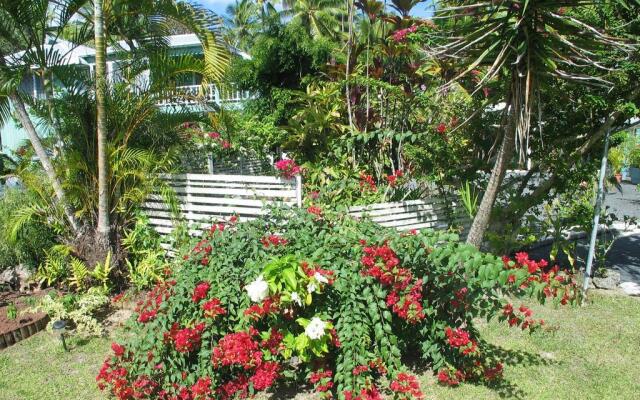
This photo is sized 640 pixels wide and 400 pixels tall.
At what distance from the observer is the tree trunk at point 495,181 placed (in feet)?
15.5

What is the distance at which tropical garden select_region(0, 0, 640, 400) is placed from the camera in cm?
337

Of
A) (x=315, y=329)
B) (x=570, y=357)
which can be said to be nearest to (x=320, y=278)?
(x=315, y=329)

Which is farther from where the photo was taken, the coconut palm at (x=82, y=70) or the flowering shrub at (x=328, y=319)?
the coconut palm at (x=82, y=70)

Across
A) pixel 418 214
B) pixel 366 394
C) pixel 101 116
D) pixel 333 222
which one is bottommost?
pixel 366 394

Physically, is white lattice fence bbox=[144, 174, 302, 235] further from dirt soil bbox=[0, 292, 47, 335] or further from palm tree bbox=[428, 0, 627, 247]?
palm tree bbox=[428, 0, 627, 247]

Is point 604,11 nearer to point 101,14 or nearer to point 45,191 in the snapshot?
point 101,14

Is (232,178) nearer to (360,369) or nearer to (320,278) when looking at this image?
(320,278)

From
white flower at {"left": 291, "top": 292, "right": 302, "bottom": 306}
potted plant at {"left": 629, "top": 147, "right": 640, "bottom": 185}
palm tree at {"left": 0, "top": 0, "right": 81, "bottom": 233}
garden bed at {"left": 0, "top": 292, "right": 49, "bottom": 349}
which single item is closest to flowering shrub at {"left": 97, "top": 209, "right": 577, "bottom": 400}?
white flower at {"left": 291, "top": 292, "right": 302, "bottom": 306}

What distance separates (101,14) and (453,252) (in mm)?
4576

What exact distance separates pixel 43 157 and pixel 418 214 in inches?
177

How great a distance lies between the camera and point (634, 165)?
1437 centimetres

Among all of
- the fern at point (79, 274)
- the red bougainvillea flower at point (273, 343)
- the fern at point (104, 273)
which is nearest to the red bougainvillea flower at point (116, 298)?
the fern at point (104, 273)

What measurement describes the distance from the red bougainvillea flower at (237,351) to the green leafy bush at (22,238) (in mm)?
4104

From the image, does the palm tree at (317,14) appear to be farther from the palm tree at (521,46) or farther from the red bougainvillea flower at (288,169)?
the palm tree at (521,46)
